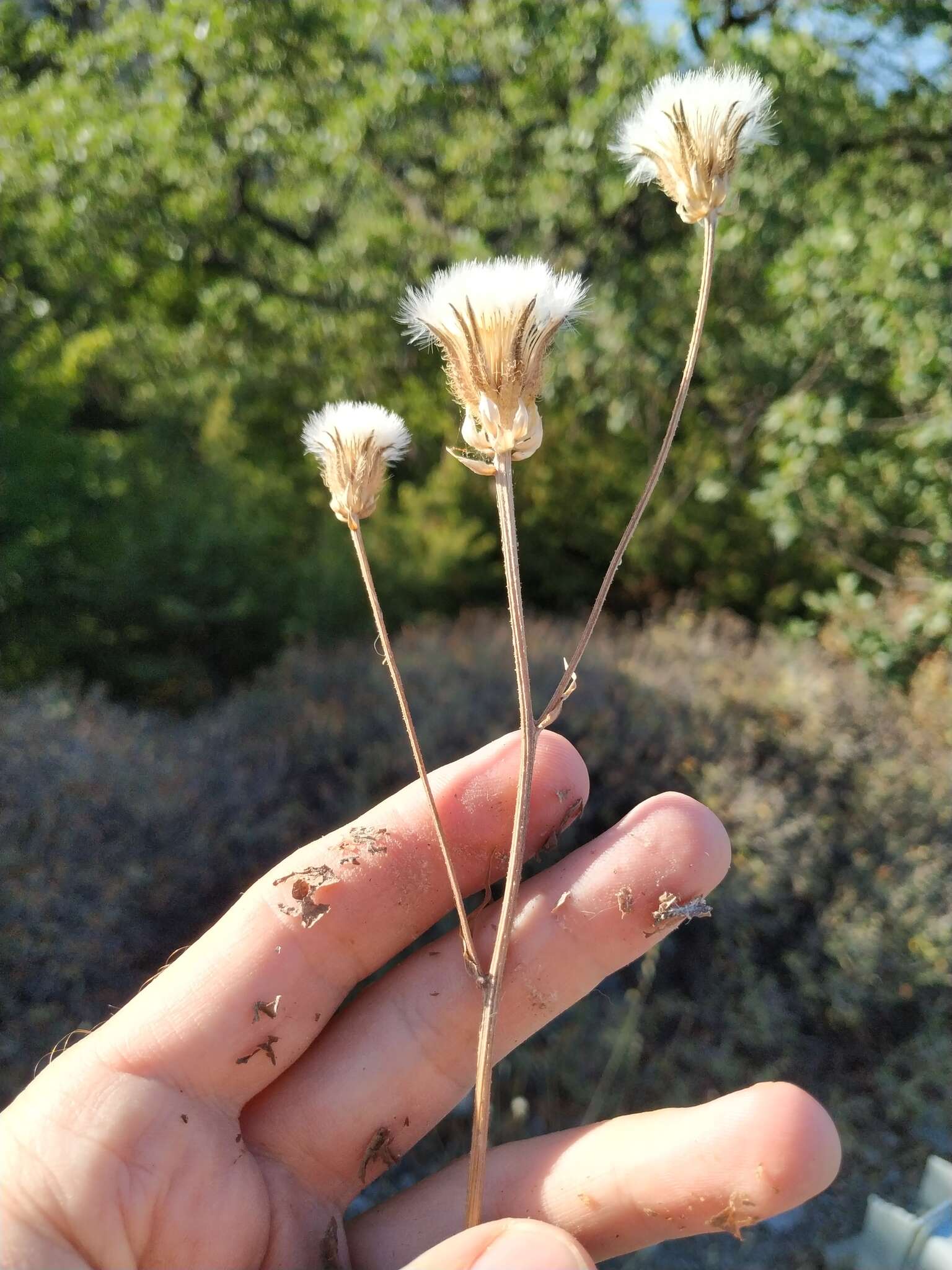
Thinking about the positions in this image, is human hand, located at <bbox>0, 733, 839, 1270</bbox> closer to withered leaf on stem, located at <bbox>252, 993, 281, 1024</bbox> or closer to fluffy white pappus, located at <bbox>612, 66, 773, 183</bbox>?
withered leaf on stem, located at <bbox>252, 993, 281, 1024</bbox>

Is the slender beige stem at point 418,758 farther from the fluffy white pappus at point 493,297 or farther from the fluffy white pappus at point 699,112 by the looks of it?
the fluffy white pappus at point 699,112

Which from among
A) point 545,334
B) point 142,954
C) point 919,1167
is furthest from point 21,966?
point 919,1167

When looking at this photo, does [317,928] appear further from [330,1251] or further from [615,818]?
[615,818]

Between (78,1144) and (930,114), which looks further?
(930,114)

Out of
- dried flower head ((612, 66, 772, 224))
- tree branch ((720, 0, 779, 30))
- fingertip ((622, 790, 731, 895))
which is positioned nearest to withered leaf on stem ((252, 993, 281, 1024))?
fingertip ((622, 790, 731, 895))

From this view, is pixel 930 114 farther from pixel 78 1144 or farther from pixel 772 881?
Result: pixel 78 1144
